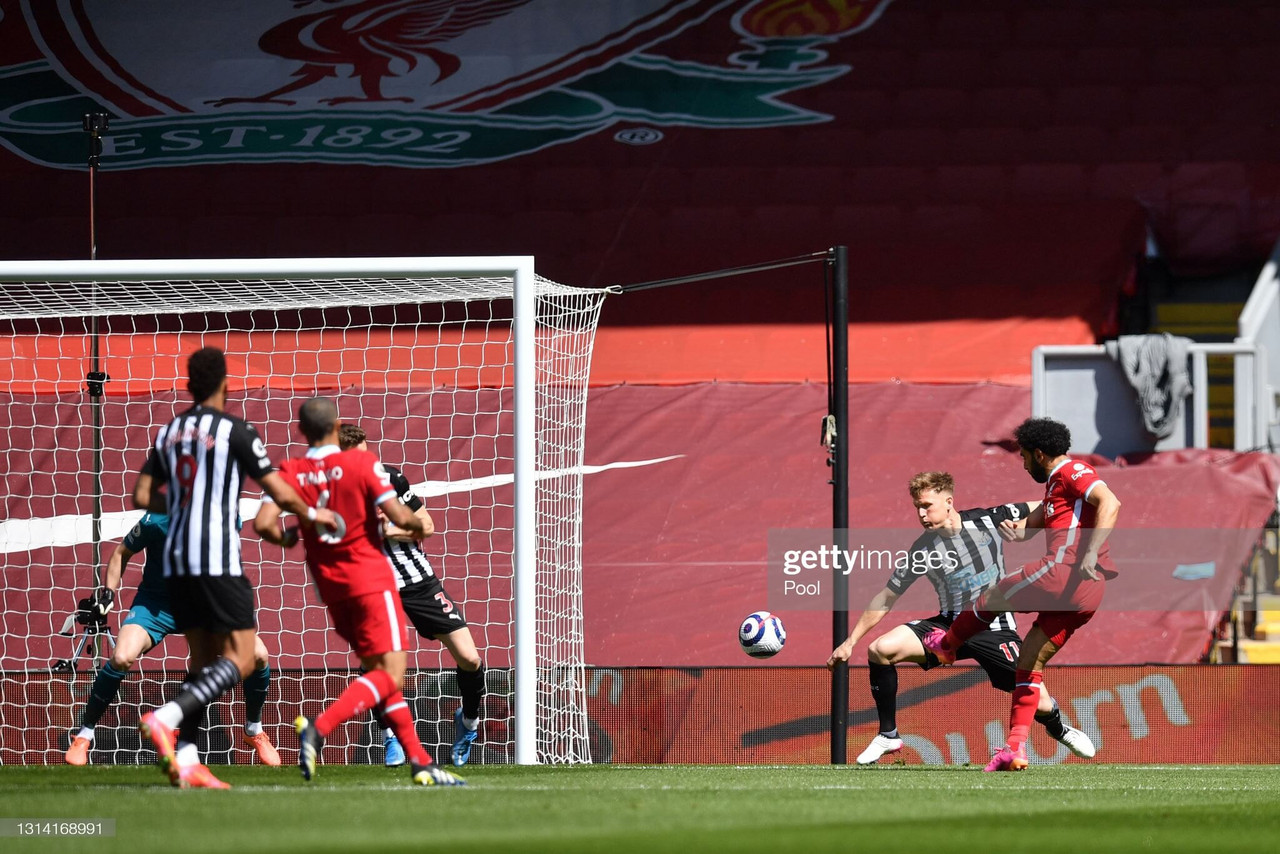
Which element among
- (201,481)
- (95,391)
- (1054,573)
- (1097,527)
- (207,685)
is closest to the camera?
(207,685)

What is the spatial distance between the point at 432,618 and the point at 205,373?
2.63m

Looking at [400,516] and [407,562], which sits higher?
[400,516]

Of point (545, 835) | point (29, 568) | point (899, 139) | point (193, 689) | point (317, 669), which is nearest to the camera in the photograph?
point (545, 835)

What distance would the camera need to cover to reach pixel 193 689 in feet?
18.2

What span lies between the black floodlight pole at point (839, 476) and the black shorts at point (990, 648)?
2.82 ft

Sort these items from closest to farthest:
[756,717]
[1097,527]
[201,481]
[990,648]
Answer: [201,481], [1097,527], [990,648], [756,717]

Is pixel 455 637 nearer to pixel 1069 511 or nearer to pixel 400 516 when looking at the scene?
pixel 400 516

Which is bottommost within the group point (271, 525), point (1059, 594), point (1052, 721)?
point (1052, 721)

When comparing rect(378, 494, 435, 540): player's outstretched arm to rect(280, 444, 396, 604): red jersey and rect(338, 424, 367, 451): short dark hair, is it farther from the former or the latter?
rect(338, 424, 367, 451): short dark hair

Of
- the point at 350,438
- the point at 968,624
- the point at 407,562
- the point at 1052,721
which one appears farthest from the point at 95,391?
the point at 1052,721

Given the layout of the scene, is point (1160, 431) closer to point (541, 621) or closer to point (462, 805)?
point (541, 621)

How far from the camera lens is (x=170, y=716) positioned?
5465 mm

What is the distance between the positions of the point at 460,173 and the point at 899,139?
420 centimetres

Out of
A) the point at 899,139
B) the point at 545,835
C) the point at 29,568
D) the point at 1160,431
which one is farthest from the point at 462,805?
the point at 899,139
